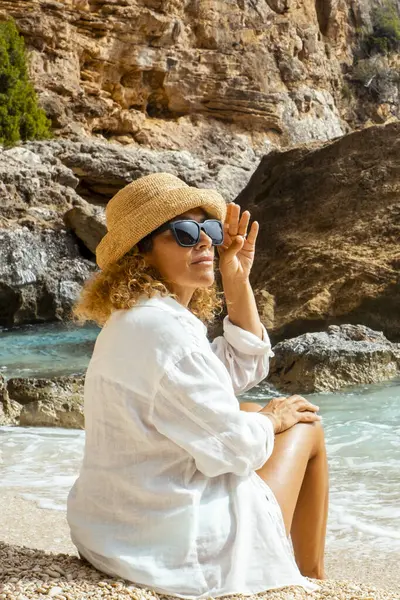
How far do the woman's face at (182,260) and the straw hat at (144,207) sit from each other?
0.05m

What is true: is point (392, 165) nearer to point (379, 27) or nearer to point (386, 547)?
point (386, 547)

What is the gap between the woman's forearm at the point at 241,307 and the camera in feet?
9.20

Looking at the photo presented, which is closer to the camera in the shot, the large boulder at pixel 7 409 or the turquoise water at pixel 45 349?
the large boulder at pixel 7 409

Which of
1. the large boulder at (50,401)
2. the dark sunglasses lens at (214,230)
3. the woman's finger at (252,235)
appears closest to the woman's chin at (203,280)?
the dark sunglasses lens at (214,230)

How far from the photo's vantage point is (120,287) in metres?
2.26

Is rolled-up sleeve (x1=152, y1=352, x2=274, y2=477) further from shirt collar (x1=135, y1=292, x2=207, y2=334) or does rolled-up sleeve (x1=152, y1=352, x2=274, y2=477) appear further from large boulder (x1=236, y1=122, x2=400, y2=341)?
large boulder (x1=236, y1=122, x2=400, y2=341)

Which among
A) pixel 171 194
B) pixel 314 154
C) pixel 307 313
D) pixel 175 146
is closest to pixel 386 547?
pixel 171 194

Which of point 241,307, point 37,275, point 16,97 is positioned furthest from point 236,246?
point 16,97

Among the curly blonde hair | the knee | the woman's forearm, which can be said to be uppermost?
the curly blonde hair

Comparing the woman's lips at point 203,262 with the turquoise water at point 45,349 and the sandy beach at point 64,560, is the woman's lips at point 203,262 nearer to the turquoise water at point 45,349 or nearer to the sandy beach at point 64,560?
the sandy beach at point 64,560

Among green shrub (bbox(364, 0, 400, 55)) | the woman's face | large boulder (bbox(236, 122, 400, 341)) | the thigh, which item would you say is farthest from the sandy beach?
green shrub (bbox(364, 0, 400, 55))

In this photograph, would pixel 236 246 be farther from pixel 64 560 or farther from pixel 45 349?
pixel 45 349

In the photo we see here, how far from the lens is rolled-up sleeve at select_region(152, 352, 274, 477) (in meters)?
2.05

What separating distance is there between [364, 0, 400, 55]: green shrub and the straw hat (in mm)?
34100
